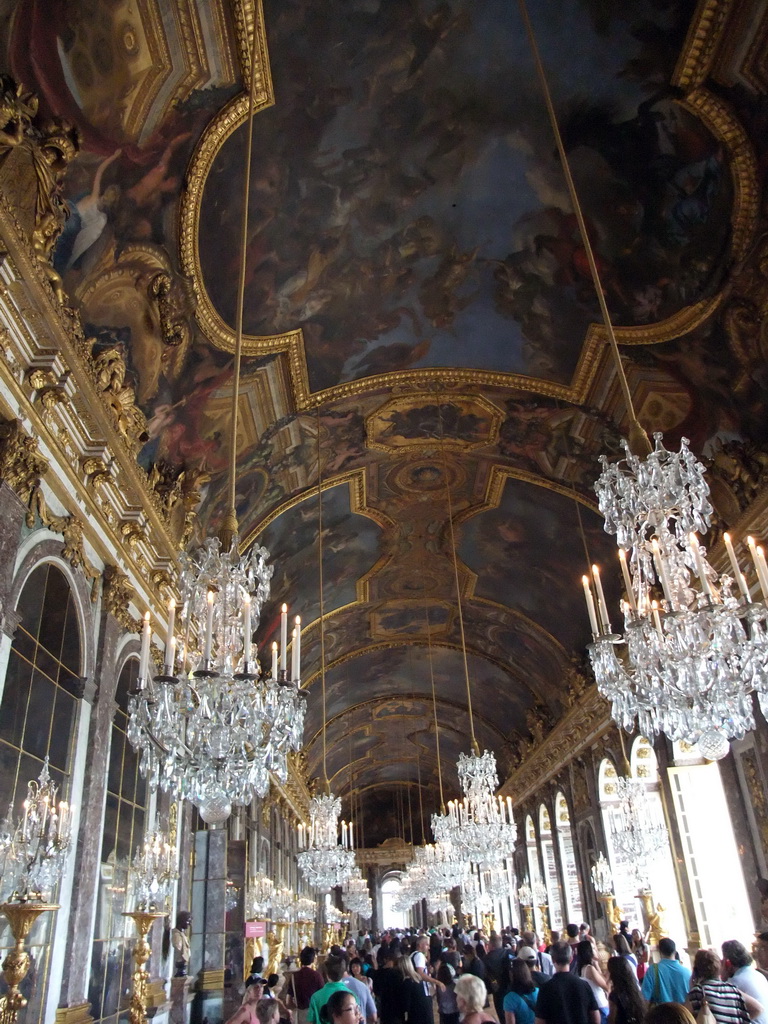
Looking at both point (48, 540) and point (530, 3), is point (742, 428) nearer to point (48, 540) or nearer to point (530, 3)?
point (530, 3)

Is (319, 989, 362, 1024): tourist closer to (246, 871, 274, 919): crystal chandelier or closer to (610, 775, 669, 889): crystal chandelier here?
(610, 775, 669, 889): crystal chandelier

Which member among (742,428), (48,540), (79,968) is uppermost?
(742,428)

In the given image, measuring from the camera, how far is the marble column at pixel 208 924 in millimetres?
11609

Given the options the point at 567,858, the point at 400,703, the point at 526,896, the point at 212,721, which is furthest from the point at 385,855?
the point at 212,721

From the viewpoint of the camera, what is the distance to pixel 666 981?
18.7 ft

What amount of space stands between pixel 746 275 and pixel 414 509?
890 cm

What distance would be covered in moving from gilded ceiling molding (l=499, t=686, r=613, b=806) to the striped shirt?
12.9 metres

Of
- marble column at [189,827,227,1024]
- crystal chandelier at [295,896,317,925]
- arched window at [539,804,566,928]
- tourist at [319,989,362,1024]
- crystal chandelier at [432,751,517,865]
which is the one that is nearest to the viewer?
tourist at [319,989,362,1024]

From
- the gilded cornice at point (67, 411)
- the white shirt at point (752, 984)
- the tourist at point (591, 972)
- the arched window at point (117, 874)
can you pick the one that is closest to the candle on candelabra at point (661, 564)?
the white shirt at point (752, 984)

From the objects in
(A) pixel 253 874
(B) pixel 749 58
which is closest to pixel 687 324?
(B) pixel 749 58

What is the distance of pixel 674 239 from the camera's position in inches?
356

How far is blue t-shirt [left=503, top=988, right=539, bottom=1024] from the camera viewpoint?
611 cm

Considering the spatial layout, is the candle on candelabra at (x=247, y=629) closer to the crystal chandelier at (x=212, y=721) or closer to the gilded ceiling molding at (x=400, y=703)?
the crystal chandelier at (x=212, y=721)

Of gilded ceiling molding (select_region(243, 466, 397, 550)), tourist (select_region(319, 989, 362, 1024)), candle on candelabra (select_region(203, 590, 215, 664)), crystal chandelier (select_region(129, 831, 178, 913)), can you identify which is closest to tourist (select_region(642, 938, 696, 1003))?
tourist (select_region(319, 989, 362, 1024))
